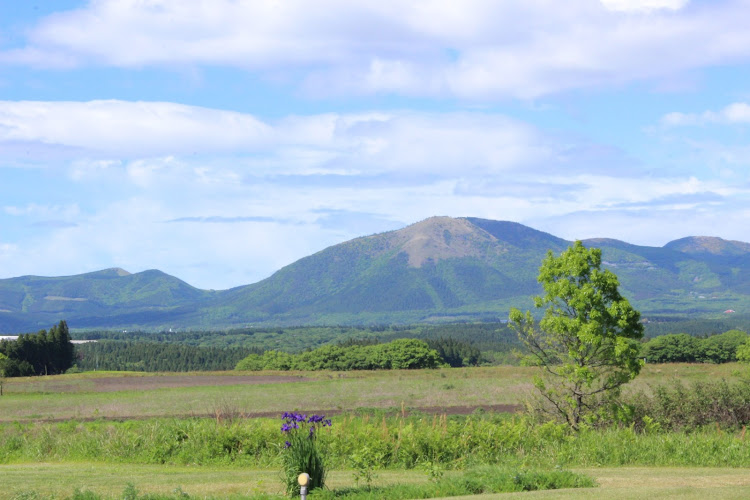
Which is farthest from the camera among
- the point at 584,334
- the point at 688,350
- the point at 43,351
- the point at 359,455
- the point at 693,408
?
the point at 688,350

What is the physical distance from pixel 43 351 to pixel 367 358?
46115mm

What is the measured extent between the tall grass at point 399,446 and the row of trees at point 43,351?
89683 millimetres

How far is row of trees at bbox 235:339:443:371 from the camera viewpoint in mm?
114875

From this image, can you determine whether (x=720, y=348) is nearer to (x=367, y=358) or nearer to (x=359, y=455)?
(x=367, y=358)

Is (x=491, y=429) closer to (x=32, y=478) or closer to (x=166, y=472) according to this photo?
(x=166, y=472)

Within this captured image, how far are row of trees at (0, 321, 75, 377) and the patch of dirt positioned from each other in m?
34.1

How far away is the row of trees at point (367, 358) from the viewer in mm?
114875

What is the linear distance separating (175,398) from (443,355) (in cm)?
8446

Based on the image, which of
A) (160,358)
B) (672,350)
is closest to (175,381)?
(672,350)

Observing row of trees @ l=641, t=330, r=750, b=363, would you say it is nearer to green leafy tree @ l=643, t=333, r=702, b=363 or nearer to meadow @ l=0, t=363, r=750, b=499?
green leafy tree @ l=643, t=333, r=702, b=363

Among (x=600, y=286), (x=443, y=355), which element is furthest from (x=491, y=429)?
(x=443, y=355)

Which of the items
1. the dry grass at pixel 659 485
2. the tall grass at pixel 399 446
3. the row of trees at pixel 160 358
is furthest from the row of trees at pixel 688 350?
the dry grass at pixel 659 485

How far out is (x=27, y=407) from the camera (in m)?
54.5

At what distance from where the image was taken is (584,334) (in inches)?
1079
